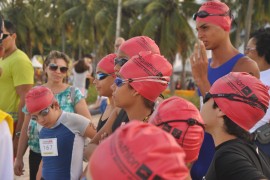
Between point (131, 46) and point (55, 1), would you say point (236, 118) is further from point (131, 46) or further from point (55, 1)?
point (55, 1)

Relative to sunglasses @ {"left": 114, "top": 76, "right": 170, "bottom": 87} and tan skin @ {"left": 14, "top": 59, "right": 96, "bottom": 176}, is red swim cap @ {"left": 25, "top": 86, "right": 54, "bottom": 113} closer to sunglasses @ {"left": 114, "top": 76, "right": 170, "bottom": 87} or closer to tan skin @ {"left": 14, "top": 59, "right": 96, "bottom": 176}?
tan skin @ {"left": 14, "top": 59, "right": 96, "bottom": 176}

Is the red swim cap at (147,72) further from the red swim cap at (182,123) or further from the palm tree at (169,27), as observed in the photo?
the palm tree at (169,27)

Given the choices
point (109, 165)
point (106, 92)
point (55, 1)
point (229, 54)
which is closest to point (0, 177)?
point (109, 165)

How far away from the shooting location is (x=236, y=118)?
2.24 m

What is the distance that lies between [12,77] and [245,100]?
9.41ft

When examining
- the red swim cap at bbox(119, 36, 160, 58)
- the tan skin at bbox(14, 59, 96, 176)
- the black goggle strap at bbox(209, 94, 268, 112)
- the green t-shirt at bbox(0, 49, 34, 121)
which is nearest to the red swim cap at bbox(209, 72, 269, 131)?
the black goggle strap at bbox(209, 94, 268, 112)

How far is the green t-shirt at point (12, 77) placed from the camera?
430 cm

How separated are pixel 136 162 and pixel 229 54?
203 cm

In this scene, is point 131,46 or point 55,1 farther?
point 55,1

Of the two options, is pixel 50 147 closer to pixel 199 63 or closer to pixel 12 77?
pixel 12 77

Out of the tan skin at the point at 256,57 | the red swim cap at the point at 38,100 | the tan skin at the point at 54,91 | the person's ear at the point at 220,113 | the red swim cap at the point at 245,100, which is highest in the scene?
the red swim cap at the point at 245,100

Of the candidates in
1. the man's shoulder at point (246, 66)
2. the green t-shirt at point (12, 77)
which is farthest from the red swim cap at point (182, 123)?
the green t-shirt at point (12, 77)

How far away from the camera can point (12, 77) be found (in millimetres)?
4344

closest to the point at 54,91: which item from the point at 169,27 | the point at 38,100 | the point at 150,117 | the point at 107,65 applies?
the point at 38,100
